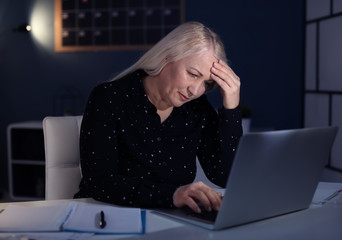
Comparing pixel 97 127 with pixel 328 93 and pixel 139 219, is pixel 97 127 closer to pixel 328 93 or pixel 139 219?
pixel 139 219

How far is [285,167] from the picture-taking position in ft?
3.33

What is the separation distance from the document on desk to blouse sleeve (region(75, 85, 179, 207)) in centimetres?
9

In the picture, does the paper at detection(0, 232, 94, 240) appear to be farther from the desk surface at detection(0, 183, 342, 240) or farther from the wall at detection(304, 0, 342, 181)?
the wall at detection(304, 0, 342, 181)

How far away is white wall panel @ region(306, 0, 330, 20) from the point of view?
379 centimetres

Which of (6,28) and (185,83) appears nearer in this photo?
(185,83)

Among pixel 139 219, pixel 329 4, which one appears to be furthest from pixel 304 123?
pixel 139 219

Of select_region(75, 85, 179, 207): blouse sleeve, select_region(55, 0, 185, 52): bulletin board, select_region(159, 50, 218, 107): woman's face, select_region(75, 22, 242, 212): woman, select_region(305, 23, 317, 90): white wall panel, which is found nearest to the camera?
select_region(75, 85, 179, 207): blouse sleeve

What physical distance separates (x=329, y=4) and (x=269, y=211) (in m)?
3.03

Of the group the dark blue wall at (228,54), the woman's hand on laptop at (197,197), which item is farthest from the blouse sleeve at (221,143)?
the dark blue wall at (228,54)

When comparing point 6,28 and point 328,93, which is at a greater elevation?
point 6,28

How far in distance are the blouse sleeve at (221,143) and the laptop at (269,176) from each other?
20.1 inches

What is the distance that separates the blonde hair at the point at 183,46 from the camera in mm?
1538

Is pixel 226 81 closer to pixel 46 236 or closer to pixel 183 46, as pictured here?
pixel 183 46

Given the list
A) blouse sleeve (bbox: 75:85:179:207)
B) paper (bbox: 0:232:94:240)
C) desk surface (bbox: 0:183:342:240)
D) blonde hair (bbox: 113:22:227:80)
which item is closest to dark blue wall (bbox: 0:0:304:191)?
blonde hair (bbox: 113:22:227:80)
